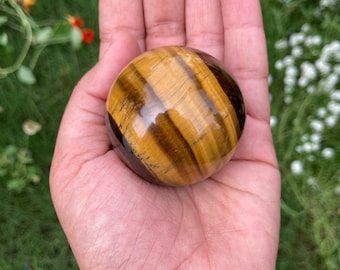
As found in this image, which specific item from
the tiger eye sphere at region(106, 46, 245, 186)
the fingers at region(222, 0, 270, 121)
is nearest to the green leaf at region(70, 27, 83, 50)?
the fingers at region(222, 0, 270, 121)

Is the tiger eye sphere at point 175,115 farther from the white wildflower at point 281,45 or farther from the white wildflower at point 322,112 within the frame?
the white wildflower at point 281,45

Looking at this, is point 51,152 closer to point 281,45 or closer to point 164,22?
point 164,22

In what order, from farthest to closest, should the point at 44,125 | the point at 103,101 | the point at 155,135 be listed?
the point at 44,125, the point at 103,101, the point at 155,135

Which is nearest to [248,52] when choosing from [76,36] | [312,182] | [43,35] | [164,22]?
[164,22]

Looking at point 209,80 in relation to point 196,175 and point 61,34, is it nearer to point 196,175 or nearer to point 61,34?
point 196,175

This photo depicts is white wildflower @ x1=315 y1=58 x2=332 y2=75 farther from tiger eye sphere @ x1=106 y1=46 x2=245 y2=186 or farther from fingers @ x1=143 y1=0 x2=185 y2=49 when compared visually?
tiger eye sphere @ x1=106 y1=46 x2=245 y2=186

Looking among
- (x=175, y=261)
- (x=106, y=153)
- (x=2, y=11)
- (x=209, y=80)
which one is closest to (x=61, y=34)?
(x=2, y=11)

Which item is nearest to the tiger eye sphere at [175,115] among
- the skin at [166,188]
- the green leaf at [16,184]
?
the skin at [166,188]
